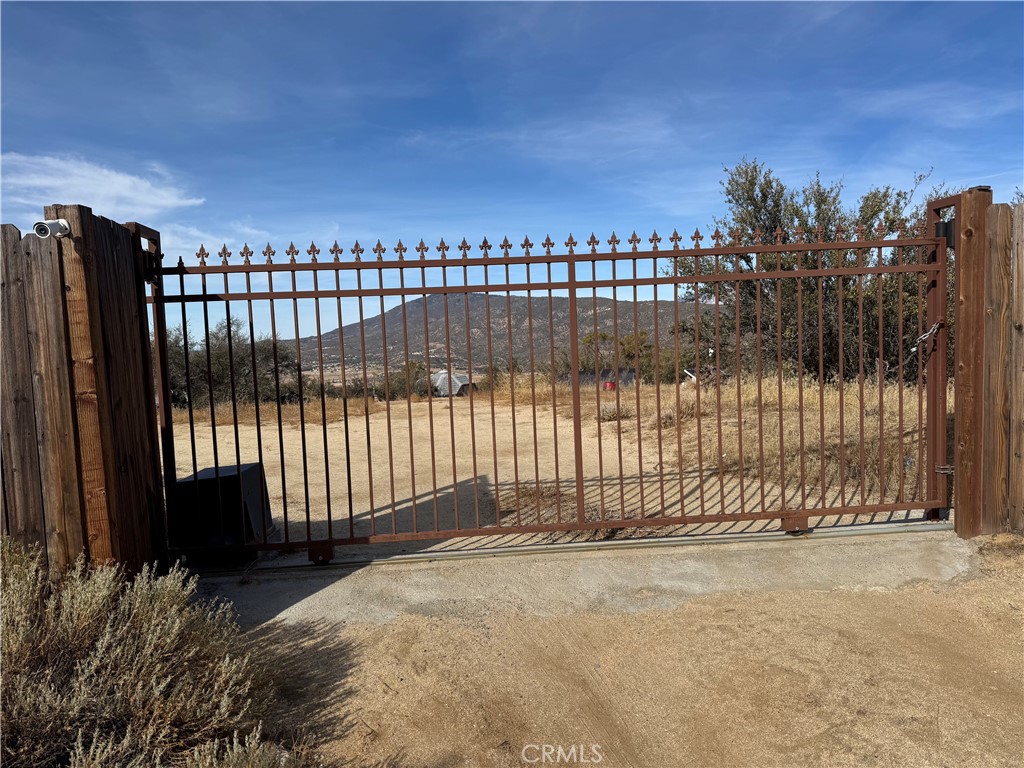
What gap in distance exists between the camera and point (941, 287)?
17.5ft

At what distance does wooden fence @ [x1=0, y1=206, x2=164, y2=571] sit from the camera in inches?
149

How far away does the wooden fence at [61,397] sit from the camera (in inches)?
149

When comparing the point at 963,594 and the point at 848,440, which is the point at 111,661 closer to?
the point at 963,594

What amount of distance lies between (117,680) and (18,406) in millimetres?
1717

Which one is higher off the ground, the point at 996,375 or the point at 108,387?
the point at 108,387

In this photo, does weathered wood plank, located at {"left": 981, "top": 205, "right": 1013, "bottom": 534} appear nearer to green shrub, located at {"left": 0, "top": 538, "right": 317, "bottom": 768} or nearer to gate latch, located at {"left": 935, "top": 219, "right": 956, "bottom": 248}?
gate latch, located at {"left": 935, "top": 219, "right": 956, "bottom": 248}

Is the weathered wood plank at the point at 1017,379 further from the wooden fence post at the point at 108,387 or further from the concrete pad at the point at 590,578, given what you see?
the wooden fence post at the point at 108,387

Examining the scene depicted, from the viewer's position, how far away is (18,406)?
12.5 ft

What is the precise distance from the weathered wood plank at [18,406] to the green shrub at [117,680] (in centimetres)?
20

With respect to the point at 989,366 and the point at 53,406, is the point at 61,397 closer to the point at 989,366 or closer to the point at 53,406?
the point at 53,406

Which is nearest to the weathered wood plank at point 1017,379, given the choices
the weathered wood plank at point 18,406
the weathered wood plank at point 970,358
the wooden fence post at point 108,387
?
the weathered wood plank at point 970,358
